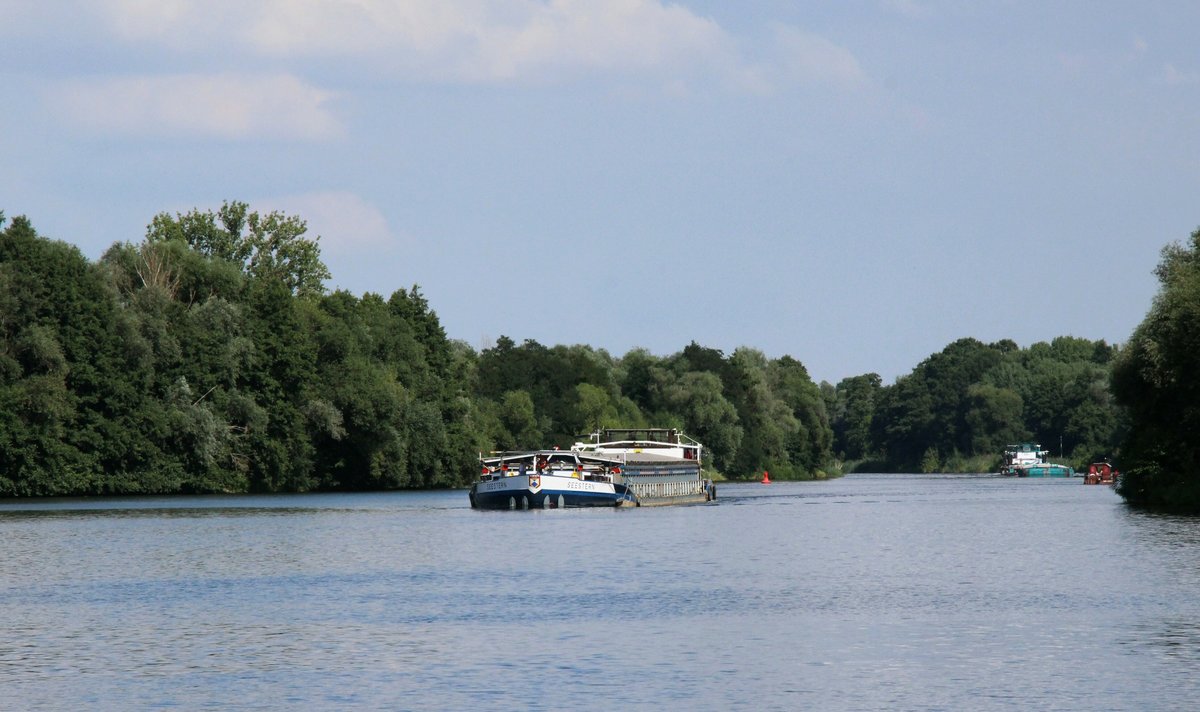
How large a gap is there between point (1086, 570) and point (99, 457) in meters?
74.1

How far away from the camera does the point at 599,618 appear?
38.8 m

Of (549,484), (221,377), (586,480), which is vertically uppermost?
(221,377)

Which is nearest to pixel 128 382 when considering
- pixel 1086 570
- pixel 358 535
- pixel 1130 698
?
pixel 358 535

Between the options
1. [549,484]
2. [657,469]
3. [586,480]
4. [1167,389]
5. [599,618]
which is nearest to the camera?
[599,618]

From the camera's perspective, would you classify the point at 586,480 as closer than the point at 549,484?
No

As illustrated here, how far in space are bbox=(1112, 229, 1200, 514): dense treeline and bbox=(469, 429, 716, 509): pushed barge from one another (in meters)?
31.6

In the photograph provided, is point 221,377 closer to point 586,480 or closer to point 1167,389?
point 586,480

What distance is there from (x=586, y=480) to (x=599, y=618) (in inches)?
2499

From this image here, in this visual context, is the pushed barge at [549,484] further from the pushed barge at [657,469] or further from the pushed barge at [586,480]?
the pushed barge at [657,469]

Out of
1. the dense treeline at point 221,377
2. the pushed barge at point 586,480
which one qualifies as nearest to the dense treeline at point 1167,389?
the dense treeline at point 221,377

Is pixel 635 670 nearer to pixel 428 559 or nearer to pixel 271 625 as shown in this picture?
pixel 271 625

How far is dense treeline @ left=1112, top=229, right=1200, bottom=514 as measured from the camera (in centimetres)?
7631

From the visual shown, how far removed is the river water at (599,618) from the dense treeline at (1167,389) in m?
7.45

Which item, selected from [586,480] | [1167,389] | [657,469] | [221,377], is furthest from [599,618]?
[221,377]
